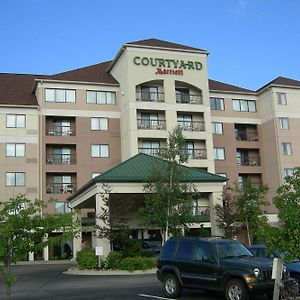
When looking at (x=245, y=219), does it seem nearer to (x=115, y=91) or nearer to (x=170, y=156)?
(x=170, y=156)

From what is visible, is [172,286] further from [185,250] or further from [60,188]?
[60,188]

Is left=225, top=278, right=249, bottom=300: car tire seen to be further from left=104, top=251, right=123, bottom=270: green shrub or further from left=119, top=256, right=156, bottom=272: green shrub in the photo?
left=104, top=251, right=123, bottom=270: green shrub

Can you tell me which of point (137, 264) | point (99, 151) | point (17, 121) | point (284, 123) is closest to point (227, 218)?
point (137, 264)

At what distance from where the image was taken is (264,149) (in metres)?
56.7

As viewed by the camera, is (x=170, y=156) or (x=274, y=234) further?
(x=170, y=156)

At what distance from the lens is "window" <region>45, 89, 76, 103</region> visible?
164 feet

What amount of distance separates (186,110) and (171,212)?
2414 cm

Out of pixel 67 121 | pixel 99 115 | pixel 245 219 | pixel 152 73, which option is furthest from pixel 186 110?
pixel 245 219

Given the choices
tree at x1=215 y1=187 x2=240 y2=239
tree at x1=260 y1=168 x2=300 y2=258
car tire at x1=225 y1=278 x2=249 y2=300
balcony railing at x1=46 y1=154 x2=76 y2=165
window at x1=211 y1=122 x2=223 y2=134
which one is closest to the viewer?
tree at x1=260 y1=168 x2=300 y2=258

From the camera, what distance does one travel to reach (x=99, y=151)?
50750 mm

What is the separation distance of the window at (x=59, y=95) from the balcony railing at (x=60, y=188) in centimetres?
803

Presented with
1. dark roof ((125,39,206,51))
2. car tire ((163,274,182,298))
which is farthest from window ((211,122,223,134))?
car tire ((163,274,182,298))

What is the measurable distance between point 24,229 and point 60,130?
39550 millimetres

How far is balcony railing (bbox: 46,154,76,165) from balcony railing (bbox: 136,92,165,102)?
28.0 ft
